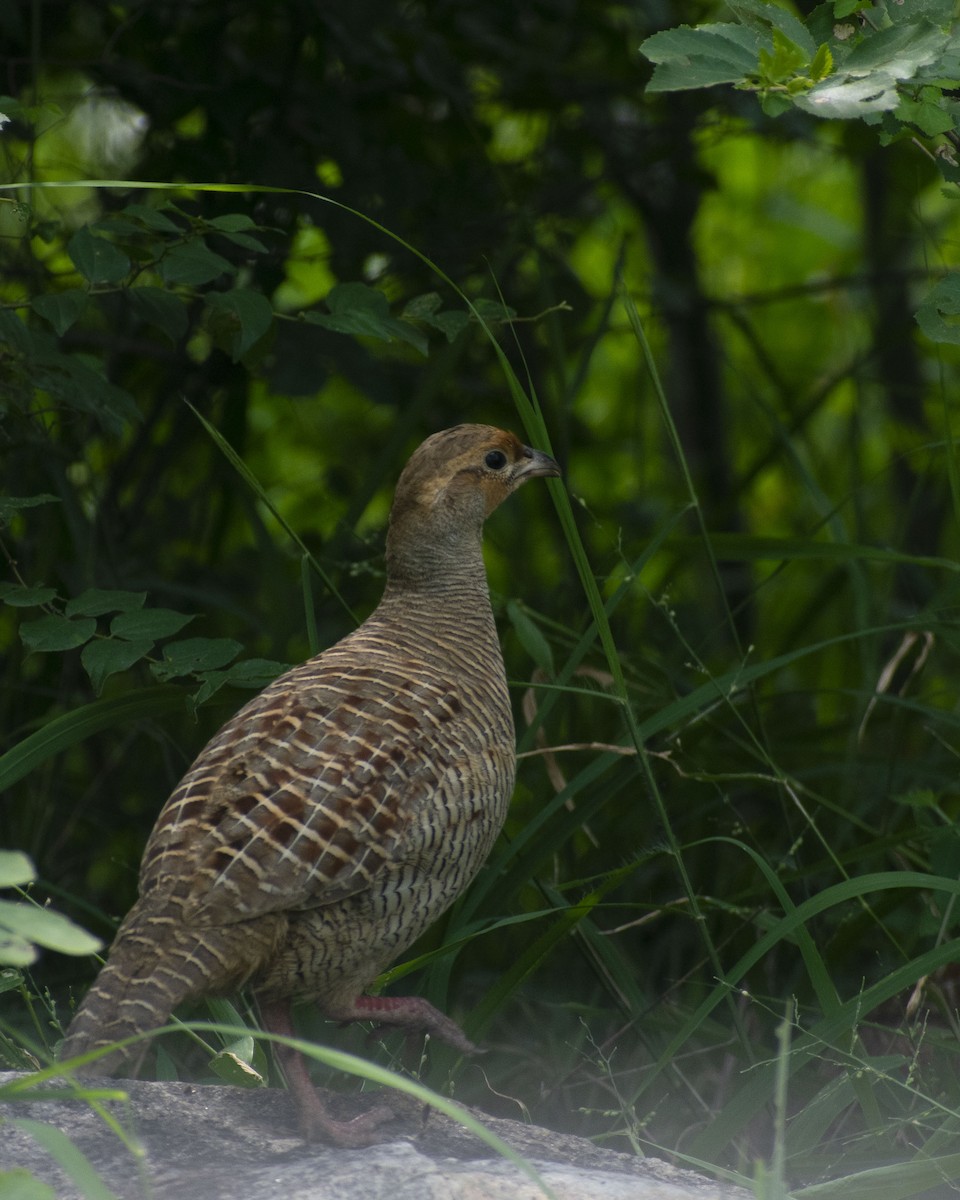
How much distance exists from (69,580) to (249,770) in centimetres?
161

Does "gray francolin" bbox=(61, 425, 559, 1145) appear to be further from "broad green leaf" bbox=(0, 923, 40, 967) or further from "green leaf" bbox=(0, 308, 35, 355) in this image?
"green leaf" bbox=(0, 308, 35, 355)

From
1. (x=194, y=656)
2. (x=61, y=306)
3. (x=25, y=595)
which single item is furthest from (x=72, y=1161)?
(x=61, y=306)

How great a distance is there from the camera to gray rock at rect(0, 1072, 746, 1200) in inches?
80.3

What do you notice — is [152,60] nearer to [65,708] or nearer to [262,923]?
[65,708]

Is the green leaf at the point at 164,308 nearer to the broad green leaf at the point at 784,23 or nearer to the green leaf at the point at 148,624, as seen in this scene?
the green leaf at the point at 148,624

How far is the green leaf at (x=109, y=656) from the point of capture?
2.60m

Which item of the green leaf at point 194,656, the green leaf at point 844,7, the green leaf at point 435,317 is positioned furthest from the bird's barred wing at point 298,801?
the green leaf at point 844,7

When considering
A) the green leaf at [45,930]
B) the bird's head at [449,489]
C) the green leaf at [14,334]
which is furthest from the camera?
the bird's head at [449,489]

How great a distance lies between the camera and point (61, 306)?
2795mm

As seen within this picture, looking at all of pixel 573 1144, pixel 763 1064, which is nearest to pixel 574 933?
pixel 763 1064

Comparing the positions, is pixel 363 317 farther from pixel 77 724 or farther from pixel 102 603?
pixel 77 724

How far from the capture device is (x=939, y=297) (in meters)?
2.41

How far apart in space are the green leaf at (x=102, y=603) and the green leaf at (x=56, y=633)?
0.07 feet

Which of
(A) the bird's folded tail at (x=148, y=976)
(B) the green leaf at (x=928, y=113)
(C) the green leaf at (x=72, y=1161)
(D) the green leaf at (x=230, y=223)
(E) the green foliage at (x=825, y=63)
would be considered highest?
(E) the green foliage at (x=825, y=63)
